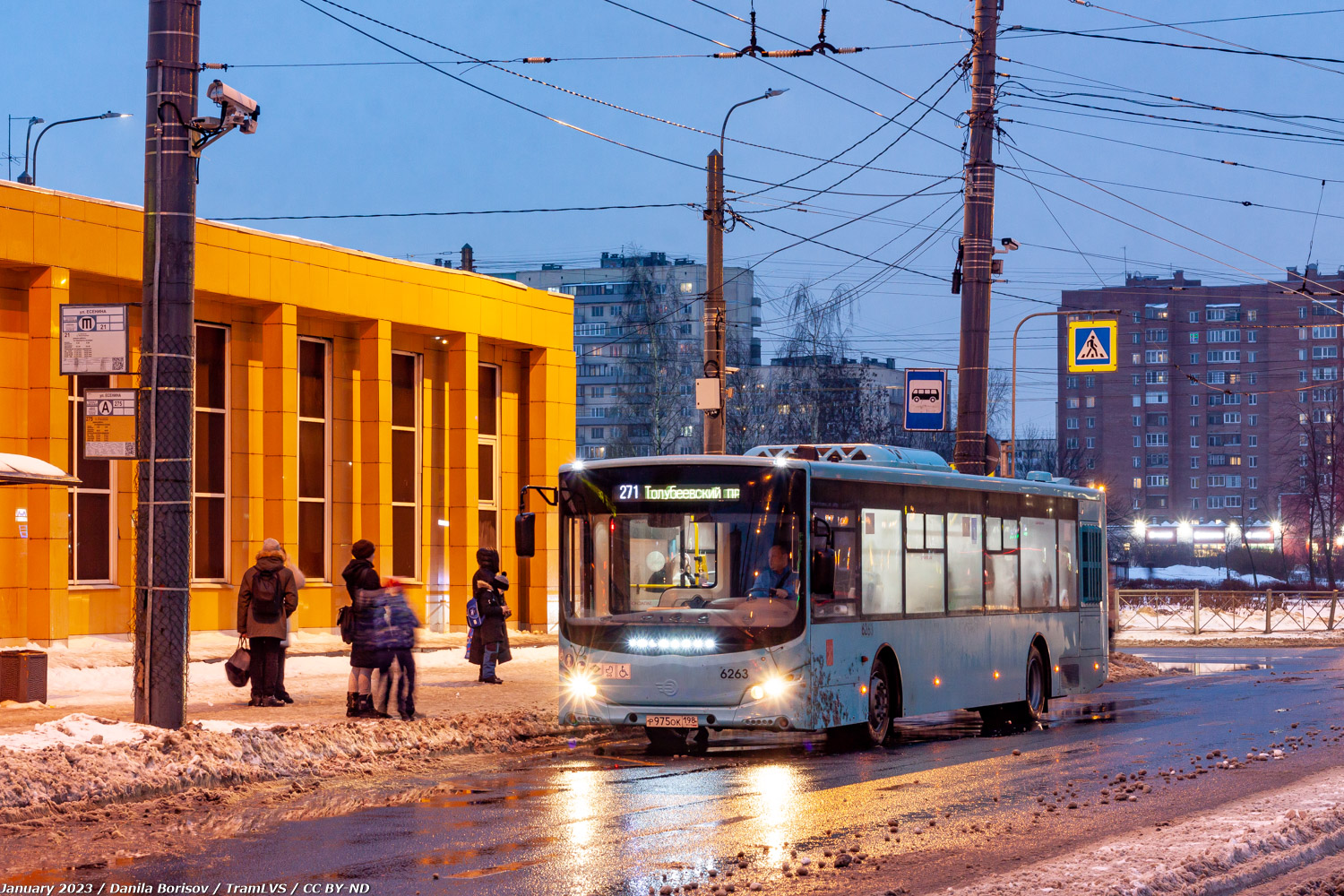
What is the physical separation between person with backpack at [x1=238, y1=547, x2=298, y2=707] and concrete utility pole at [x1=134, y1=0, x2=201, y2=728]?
4141 mm

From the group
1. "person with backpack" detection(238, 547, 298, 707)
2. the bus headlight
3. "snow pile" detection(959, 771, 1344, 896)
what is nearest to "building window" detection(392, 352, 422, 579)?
"person with backpack" detection(238, 547, 298, 707)

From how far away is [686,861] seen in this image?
8820mm

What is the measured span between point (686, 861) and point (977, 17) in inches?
681

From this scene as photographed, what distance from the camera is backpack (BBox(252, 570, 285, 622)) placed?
17.8 metres

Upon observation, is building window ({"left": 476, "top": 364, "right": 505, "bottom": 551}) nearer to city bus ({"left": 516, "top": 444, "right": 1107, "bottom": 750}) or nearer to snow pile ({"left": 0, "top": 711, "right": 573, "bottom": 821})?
city bus ({"left": 516, "top": 444, "right": 1107, "bottom": 750})

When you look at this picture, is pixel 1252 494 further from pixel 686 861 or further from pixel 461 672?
pixel 686 861

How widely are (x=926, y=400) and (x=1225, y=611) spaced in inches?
1129

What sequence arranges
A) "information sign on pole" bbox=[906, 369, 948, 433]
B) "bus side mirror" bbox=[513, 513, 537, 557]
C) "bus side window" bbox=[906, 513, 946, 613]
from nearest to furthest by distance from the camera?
"bus side mirror" bbox=[513, 513, 537, 557]
"bus side window" bbox=[906, 513, 946, 613]
"information sign on pole" bbox=[906, 369, 948, 433]

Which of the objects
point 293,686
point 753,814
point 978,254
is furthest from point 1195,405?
point 753,814

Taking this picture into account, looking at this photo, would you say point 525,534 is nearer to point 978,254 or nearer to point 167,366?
point 167,366

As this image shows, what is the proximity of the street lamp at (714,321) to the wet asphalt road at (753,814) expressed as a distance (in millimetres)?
6765

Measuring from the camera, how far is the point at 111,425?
13.6 m

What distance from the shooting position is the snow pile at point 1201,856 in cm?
776

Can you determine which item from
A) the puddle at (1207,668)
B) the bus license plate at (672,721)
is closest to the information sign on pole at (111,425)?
the bus license plate at (672,721)
